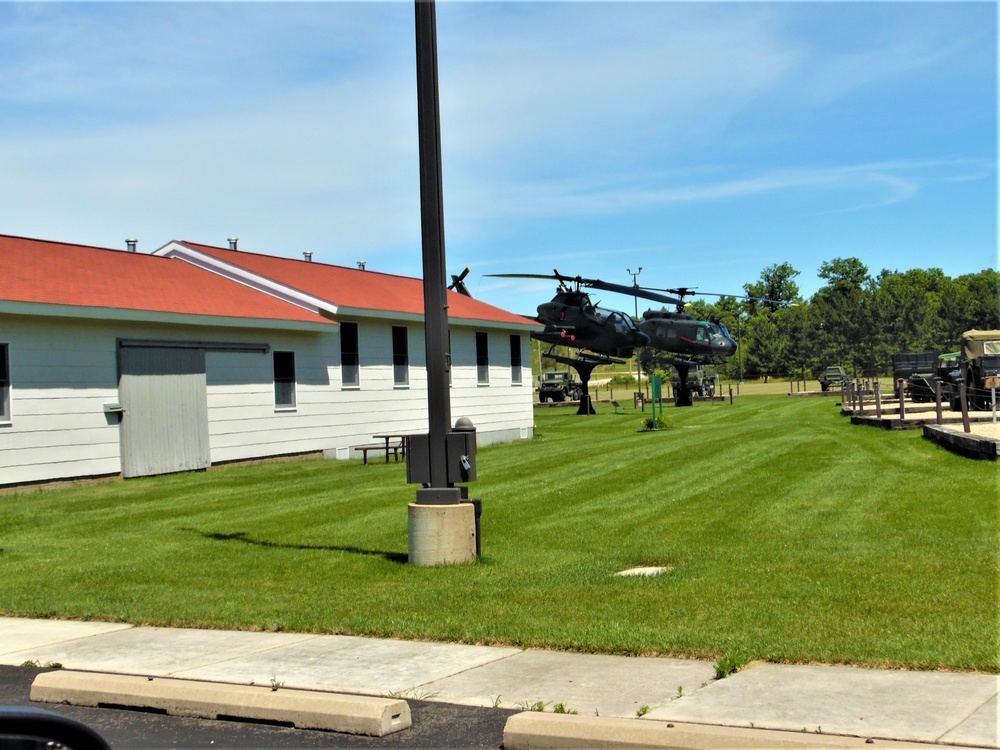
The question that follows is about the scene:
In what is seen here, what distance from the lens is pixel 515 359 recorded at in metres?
37.3

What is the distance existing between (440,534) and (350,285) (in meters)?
22.5

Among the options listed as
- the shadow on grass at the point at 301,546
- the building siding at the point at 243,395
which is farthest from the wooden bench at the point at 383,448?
the shadow on grass at the point at 301,546

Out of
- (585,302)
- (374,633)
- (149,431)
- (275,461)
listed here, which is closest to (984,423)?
(275,461)

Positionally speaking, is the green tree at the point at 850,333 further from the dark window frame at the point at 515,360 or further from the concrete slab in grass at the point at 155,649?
the concrete slab in grass at the point at 155,649

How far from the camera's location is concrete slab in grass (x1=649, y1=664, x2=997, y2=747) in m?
5.26

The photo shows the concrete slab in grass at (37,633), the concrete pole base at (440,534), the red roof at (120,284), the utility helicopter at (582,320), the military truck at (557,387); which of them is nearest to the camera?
the concrete slab in grass at (37,633)

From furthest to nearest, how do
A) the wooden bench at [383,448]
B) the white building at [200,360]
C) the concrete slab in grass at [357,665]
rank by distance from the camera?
the wooden bench at [383,448] → the white building at [200,360] → the concrete slab in grass at [357,665]

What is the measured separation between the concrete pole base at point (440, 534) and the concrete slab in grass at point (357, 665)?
2964mm

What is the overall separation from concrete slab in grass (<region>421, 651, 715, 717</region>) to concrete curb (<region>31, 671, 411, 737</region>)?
0.63 metres

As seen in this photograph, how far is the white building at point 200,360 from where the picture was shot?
21.0 meters

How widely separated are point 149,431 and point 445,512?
14017mm

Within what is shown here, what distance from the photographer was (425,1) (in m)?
11.2

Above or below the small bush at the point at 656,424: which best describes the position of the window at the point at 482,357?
above

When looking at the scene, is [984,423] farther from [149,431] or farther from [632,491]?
[149,431]
